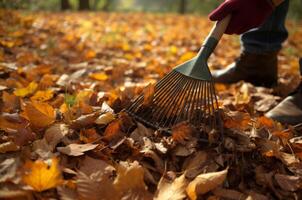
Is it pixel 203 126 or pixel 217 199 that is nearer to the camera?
pixel 217 199

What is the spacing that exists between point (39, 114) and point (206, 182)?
2.41 ft

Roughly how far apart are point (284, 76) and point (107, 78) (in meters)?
1.51

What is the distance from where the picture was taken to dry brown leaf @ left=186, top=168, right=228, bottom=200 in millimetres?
1263

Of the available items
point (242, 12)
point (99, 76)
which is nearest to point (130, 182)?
point (242, 12)

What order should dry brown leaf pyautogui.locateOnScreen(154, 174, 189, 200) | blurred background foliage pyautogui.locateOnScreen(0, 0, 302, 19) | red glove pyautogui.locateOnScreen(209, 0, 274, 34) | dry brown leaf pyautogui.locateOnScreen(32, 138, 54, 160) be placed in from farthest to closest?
blurred background foliage pyautogui.locateOnScreen(0, 0, 302, 19), red glove pyautogui.locateOnScreen(209, 0, 274, 34), dry brown leaf pyautogui.locateOnScreen(32, 138, 54, 160), dry brown leaf pyautogui.locateOnScreen(154, 174, 189, 200)

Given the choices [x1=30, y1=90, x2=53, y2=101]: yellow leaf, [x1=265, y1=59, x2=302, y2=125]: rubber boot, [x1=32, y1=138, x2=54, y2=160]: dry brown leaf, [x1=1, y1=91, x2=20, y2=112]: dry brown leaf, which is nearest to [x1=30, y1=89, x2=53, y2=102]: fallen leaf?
[x1=30, y1=90, x2=53, y2=101]: yellow leaf

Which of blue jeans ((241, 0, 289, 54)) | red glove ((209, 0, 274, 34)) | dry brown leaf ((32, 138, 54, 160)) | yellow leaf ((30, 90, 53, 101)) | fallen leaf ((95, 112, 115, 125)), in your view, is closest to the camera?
dry brown leaf ((32, 138, 54, 160))

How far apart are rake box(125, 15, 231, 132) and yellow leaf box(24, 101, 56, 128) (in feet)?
1.14

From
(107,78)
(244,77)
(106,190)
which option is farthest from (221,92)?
(106,190)

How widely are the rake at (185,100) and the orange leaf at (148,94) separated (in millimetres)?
17

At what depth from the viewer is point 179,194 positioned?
4.11 ft

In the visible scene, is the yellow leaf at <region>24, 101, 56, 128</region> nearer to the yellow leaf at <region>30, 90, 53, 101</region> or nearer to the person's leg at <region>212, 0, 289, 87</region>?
the yellow leaf at <region>30, 90, 53, 101</region>

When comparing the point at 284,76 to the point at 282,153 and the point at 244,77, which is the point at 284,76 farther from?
the point at 282,153

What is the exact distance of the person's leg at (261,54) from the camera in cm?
247
